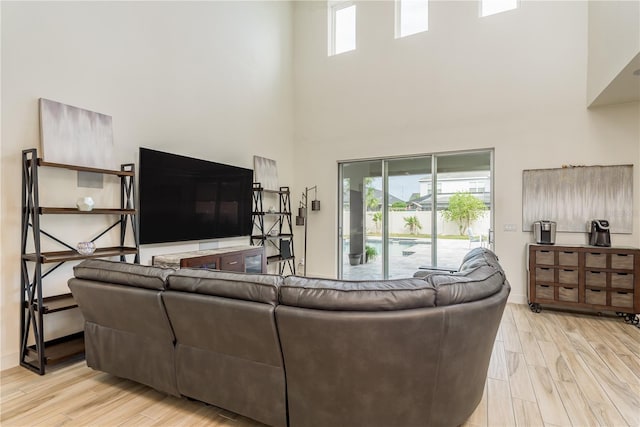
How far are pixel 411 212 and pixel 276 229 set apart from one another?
2.38 m

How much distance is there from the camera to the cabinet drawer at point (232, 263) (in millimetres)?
4182

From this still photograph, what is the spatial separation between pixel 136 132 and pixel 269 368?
3.13 metres

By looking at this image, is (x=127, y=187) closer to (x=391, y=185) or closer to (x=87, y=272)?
(x=87, y=272)

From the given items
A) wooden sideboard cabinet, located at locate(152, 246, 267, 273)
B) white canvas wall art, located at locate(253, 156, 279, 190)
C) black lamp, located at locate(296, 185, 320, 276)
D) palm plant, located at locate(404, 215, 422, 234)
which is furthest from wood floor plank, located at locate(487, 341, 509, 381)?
white canvas wall art, located at locate(253, 156, 279, 190)

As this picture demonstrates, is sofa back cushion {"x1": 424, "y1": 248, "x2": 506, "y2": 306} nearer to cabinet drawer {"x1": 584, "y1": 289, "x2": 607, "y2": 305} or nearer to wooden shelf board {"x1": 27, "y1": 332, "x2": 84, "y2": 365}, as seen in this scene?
wooden shelf board {"x1": 27, "y1": 332, "x2": 84, "y2": 365}

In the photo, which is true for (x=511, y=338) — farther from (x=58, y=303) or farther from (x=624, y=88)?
(x=58, y=303)

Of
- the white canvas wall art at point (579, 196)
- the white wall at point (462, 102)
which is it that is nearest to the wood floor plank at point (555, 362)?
the white wall at point (462, 102)

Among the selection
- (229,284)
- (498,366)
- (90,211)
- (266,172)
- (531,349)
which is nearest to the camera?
(229,284)

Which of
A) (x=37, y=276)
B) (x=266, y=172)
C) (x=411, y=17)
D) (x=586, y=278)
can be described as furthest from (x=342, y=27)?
(x=37, y=276)

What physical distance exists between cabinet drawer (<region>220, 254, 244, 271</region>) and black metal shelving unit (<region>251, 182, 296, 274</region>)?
3.00 feet

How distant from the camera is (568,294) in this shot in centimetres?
412

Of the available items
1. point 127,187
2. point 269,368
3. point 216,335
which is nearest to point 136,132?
point 127,187

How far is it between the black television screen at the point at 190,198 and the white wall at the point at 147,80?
0.24 meters

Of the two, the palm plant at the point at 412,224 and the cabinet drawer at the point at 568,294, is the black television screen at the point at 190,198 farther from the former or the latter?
the cabinet drawer at the point at 568,294
